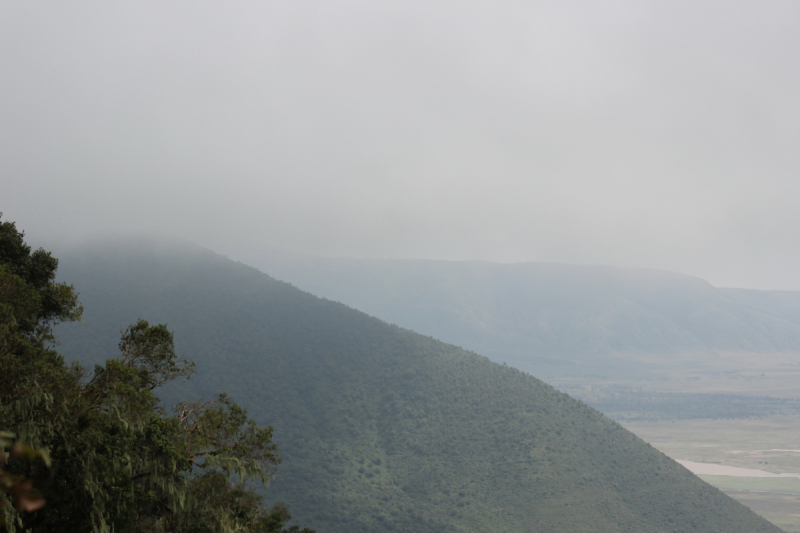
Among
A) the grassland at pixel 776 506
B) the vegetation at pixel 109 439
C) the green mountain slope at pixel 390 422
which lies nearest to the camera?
the vegetation at pixel 109 439

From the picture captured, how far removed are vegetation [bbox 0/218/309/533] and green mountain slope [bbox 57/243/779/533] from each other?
67064 millimetres

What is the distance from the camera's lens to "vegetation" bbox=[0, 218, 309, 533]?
12.4 metres

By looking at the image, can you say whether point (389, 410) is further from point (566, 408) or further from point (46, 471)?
point (46, 471)

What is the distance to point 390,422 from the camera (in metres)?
120

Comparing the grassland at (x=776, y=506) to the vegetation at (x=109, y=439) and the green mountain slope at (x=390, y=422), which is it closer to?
the green mountain slope at (x=390, y=422)

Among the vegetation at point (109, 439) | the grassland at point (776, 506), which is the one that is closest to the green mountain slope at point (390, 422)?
the grassland at point (776, 506)

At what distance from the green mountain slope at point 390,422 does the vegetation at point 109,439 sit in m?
67.1

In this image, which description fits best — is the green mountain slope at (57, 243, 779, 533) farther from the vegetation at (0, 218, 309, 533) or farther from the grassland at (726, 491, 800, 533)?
the vegetation at (0, 218, 309, 533)

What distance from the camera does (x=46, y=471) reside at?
12.5 m

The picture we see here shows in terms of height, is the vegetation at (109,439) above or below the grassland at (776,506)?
above

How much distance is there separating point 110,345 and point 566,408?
95.6m

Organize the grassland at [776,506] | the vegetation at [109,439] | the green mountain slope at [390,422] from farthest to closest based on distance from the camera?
the grassland at [776,506], the green mountain slope at [390,422], the vegetation at [109,439]

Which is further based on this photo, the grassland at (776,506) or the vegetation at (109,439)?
the grassland at (776,506)

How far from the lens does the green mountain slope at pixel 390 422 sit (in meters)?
88.4
